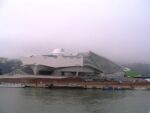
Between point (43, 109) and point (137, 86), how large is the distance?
4542 centimetres

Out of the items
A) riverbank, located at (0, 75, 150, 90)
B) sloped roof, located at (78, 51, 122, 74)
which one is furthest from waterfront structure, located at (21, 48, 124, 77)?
riverbank, located at (0, 75, 150, 90)

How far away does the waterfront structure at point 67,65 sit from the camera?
81.6 meters

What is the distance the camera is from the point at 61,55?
8262 centimetres

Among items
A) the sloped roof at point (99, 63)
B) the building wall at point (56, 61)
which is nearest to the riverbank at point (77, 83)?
the building wall at point (56, 61)

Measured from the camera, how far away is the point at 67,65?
268 feet

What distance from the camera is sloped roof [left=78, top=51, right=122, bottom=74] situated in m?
85.3

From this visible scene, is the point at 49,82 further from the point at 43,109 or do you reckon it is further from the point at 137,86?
the point at 43,109

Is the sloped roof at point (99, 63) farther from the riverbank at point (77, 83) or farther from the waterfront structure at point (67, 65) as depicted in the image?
the riverbank at point (77, 83)

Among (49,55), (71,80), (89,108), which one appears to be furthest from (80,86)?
(89,108)

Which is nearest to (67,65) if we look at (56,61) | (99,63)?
(56,61)

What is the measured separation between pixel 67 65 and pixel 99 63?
36.3 feet

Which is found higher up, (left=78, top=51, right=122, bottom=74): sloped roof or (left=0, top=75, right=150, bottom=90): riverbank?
(left=78, top=51, right=122, bottom=74): sloped roof

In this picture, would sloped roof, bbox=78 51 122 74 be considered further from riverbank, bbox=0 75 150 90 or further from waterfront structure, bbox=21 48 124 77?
riverbank, bbox=0 75 150 90

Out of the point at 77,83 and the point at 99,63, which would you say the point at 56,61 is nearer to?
the point at 99,63
